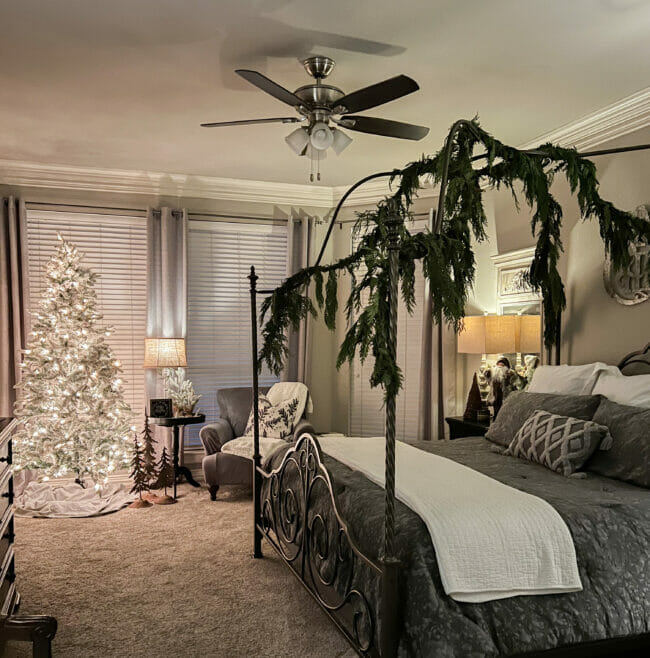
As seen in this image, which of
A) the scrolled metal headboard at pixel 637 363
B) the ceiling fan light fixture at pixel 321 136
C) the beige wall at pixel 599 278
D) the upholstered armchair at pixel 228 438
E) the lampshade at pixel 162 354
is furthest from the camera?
the lampshade at pixel 162 354

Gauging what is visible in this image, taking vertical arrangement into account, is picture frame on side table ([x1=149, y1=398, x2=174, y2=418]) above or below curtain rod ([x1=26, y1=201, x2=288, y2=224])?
below

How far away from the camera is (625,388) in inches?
146

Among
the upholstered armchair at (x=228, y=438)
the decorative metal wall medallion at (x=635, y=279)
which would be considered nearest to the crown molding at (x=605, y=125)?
the decorative metal wall medallion at (x=635, y=279)

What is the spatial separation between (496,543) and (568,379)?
6.75ft

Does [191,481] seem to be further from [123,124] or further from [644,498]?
[644,498]

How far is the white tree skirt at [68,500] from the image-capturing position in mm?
5152

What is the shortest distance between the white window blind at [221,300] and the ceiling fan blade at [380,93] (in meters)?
3.26

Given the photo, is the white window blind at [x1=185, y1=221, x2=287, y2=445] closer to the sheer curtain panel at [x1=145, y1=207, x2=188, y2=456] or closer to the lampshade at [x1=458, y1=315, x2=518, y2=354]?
the sheer curtain panel at [x1=145, y1=207, x2=188, y2=456]

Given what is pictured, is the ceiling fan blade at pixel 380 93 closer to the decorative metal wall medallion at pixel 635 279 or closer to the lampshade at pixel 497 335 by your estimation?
the decorative metal wall medallion at pixel 635 279

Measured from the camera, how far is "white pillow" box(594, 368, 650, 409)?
3572 millimetres

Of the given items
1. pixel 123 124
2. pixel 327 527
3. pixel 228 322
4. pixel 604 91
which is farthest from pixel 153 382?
pixel 604 91

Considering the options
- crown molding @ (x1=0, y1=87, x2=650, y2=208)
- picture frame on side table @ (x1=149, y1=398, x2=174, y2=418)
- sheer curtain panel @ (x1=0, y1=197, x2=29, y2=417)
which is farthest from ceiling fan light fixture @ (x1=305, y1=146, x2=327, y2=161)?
sheer curtain panel @ (x1=0, y1=197, x2=29, y2=417)

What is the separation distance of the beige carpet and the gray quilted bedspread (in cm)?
79

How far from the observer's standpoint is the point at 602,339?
14.6ft
